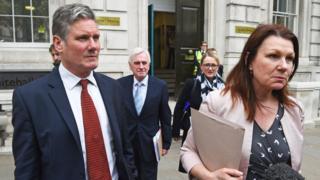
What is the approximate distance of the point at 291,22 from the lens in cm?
1171

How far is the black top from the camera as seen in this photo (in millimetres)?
A: 1719

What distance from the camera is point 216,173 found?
1.67 m

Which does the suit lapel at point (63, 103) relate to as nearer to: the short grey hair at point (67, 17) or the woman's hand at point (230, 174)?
the short grey hair at point (67, 17)

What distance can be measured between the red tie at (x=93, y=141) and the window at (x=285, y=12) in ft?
33.8

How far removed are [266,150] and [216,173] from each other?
28 centimetres

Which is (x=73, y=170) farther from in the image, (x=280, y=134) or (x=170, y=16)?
(x=170, y=16)

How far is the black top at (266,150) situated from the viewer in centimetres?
172

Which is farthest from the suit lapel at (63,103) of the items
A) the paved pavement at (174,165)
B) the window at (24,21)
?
the window at (24,21)

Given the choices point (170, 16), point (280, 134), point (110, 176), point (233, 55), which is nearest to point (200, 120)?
point (280, 134)

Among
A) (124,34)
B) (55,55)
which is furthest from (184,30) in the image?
(55,55)

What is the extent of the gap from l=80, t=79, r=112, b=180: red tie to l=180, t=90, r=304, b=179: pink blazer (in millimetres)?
453

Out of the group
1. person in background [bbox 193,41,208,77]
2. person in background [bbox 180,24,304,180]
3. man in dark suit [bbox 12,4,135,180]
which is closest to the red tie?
man in dark suit [bbox 12,4,135,180]

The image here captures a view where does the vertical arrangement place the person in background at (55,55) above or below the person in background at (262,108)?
above

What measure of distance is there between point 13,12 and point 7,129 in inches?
98.0
